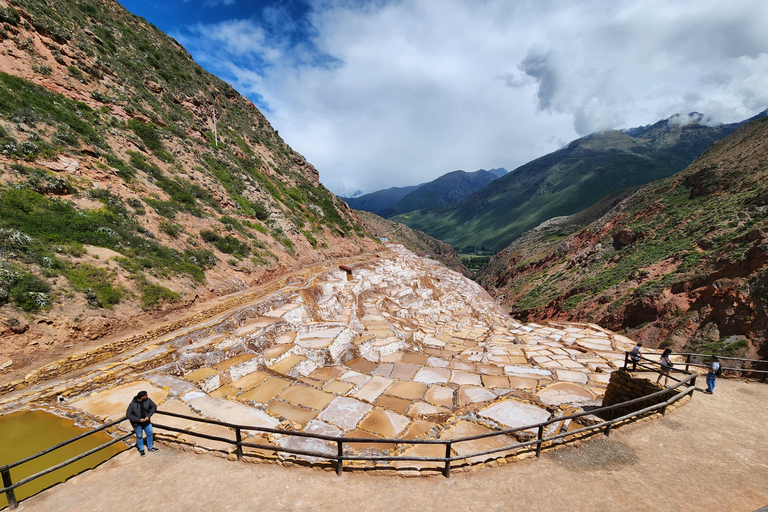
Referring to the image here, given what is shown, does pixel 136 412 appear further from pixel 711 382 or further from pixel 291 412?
pixel 711 382

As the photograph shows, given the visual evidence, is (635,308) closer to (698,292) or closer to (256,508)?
(698,292)

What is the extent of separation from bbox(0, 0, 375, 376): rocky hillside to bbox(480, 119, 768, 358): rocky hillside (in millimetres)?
23105

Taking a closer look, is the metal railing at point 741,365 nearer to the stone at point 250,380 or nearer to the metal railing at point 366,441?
the metal railing at point 366,441

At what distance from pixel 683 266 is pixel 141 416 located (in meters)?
30.2

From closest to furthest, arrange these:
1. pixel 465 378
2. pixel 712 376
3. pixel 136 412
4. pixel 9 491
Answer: pixel 9 491, pixel 136 412, pixel 712 376, pixel 465 378

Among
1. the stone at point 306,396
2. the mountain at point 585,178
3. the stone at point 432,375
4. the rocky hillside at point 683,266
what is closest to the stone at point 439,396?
the stone at point 432,375

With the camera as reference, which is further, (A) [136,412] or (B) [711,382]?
(B) [711,382]

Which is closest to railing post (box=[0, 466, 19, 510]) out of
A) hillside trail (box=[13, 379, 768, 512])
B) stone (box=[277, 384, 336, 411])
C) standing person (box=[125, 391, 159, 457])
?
hillside trail (box=[13, 379, 768, 512])

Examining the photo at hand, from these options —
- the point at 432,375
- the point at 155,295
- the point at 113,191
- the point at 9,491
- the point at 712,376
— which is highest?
the point at 113,191

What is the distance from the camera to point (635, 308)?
20375mm

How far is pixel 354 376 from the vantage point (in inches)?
363

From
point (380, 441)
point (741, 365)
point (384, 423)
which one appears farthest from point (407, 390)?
point (741, 365)

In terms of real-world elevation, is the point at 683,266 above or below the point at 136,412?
above

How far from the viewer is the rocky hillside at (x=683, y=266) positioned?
1452 cm
